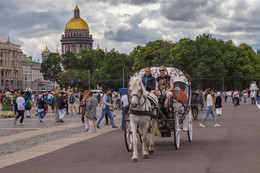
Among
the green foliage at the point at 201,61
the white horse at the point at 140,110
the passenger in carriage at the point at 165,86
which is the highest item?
the green foliage at the point at 201,61

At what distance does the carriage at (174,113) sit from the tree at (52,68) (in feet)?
525

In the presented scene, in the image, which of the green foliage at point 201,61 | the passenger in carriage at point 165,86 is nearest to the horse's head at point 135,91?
the passenger in carriage at point 165,86

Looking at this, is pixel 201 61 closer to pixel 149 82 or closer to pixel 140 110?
pixel 149 82

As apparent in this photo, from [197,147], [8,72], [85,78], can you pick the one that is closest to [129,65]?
[85,78]

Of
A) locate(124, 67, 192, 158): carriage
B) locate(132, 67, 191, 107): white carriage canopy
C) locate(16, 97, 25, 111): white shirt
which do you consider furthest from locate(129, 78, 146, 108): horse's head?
locate(16, 97, 25, 111): white shirt

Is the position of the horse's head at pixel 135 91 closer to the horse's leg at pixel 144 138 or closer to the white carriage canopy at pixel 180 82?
the horse's leg at pixel 144 138

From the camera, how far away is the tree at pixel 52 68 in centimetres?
17712

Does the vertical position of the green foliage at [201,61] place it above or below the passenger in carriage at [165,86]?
above

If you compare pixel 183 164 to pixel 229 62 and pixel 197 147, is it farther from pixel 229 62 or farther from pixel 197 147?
pixel 229 62

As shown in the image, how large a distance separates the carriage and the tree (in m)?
160

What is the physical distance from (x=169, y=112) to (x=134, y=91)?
240cm

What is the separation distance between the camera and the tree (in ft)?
581

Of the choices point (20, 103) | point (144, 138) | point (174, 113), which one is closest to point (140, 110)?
point (144, 138)

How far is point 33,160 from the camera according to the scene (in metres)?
13.5
